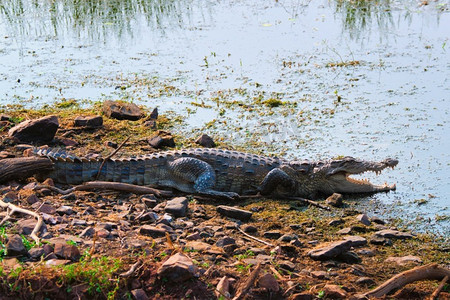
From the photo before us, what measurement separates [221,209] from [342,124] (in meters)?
2.75

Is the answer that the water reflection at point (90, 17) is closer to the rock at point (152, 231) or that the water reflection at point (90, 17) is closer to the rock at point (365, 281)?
the rock at point (152, 231)

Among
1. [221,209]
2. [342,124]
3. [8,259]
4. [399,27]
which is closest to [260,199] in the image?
[221,209]

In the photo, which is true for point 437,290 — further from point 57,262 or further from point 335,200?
point 57,262

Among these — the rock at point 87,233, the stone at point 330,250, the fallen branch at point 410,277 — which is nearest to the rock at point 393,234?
the stone at point 330,250

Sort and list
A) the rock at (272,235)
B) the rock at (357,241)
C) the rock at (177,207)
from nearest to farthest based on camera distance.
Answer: the rock at (357,241) < the rock at (272,235) < the rock at (177,207)

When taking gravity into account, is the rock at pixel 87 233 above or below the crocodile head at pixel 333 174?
above

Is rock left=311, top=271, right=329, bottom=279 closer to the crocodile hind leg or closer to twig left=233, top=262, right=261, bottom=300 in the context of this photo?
twig left=233, top=262, right=261, bottom=300

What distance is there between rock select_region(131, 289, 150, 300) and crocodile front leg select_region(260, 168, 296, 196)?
2675mm

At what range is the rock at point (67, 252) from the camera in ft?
12.2

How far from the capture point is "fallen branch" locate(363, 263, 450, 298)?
12.0 feet

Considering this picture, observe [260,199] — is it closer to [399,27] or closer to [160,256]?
[160,256]

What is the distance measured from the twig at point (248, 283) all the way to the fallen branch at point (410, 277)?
70 cm

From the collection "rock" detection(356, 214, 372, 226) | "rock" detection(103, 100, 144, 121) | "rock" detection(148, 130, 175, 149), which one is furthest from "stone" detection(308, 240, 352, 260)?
"rock" detection(103, 100, 144, 121)

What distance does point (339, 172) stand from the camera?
6.09 meters
